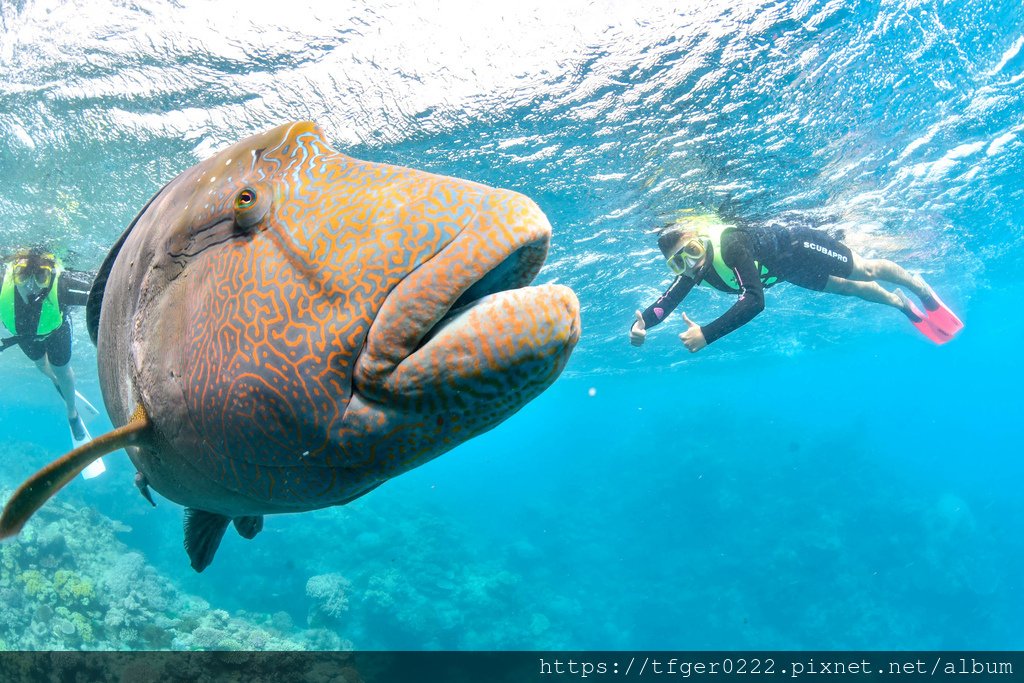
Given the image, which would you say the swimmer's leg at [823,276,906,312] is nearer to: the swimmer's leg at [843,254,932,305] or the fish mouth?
the swimmer's leg at [843,254,932,305]

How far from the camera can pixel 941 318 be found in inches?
488

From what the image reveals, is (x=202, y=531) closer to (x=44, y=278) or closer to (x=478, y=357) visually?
(x=478, y=357)

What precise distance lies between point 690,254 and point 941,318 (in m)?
7.35

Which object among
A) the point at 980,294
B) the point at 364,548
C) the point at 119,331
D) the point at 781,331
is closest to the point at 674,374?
the point at 781,331

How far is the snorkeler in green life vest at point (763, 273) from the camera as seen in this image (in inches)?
332

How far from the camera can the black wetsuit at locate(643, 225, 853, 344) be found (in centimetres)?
885

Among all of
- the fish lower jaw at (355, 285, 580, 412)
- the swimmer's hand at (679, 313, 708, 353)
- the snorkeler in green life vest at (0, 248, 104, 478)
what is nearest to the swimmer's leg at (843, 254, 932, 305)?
the swimmer's hand at (679, 313, 708, 353)

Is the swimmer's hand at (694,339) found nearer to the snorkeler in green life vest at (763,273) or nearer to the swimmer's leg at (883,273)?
the snorkeler in green life vest at (763,273)

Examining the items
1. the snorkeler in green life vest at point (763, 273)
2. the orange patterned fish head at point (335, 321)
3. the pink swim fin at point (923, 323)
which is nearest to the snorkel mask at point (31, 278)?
the snorkeler in green life vest at point (763, 273)

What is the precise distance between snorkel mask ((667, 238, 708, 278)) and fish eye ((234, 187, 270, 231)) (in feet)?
30.3

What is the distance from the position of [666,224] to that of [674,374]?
35980 mm

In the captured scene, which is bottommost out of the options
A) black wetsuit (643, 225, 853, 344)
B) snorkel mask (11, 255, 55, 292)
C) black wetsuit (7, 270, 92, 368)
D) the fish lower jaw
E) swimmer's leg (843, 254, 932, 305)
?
black wetsuit (7, 270, 92, 368)

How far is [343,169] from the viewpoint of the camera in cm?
158

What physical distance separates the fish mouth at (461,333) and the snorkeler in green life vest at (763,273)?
22.0 feet
